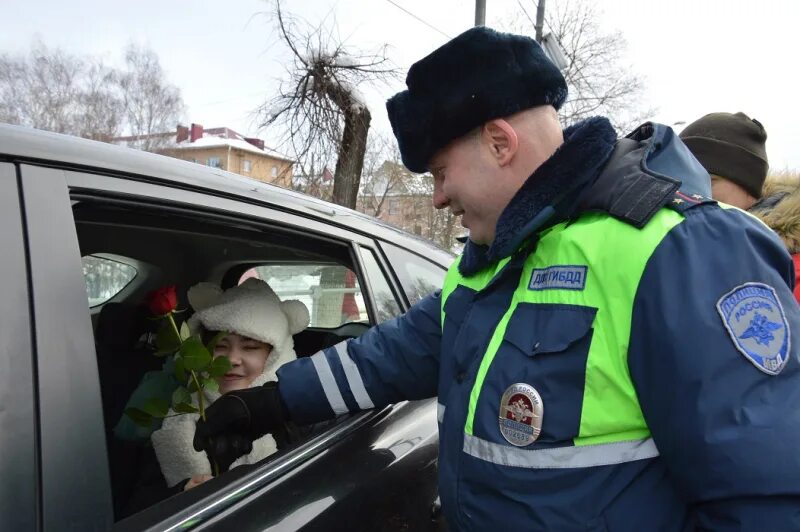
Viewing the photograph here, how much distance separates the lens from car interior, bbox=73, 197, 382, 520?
1689 millimetres

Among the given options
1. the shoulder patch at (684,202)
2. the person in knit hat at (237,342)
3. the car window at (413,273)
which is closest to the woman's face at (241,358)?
the person in knit hat at (237,342)

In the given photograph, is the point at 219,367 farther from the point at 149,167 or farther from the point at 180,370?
the point at 149,167

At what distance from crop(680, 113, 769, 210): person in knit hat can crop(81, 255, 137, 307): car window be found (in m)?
2.33

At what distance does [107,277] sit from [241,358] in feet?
2.54

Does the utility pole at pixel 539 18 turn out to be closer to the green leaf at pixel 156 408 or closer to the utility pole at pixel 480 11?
the utility pole at pixel 480 11

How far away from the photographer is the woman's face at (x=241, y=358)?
194 centimetres

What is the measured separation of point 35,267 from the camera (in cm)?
85

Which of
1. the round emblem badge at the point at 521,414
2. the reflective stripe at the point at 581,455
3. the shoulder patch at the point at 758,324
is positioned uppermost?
the shoulder patch at the point at 758,324

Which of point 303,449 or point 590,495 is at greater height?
point 590,495

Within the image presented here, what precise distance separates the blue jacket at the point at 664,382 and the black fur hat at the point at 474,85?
120 millimetres

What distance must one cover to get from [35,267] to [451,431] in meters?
0.72

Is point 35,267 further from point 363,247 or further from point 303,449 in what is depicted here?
point 363,247

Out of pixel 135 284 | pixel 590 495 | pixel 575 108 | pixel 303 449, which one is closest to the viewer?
pixel 590 495

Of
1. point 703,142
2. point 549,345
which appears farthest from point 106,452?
point 703,142
